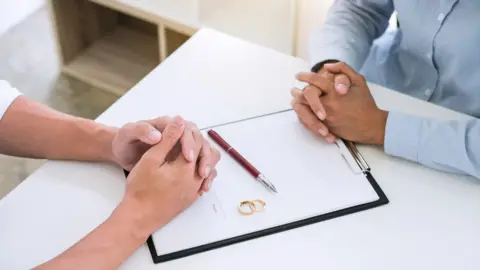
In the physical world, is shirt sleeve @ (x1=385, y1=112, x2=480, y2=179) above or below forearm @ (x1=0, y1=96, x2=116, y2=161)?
above

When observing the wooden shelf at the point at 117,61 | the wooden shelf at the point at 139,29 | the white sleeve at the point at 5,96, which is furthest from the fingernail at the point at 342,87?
the wooden shelf at the point at 117,61

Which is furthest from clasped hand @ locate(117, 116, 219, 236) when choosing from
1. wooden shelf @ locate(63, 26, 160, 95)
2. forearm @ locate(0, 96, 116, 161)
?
wooden shelf @ locate(63, 26, 160, 95)

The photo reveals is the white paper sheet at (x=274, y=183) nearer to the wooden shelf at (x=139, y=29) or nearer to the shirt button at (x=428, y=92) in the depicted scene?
the shirt button at (x=428, y=92)

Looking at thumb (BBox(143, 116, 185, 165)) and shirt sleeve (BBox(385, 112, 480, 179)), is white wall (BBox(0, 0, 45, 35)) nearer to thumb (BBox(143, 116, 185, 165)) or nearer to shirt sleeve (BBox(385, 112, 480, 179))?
thumb (BBox(143, 116, 185, 165))

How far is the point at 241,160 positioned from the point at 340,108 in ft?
0.72

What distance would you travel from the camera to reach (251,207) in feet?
3.38

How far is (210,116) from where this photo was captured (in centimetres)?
121

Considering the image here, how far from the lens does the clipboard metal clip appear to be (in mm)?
1107

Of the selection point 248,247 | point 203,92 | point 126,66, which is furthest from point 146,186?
point 126,66

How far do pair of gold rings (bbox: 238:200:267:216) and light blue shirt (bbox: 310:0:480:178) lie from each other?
0.26 meters

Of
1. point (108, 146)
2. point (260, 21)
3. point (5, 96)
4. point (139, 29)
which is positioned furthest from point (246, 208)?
point (139, 29)

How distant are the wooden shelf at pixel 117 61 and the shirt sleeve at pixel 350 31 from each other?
1.01 metres

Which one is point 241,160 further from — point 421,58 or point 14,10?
point 14,10

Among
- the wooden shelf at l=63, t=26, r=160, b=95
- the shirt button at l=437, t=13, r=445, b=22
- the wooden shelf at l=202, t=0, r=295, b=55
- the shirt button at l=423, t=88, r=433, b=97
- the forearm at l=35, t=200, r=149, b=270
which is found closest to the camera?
the forearm at l=35, t=200, r=149, b=270
